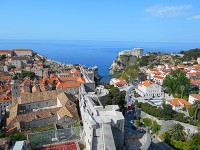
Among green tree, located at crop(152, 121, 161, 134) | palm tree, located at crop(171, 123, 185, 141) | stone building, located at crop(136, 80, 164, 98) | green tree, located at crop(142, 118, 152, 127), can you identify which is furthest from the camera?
stone building, located at crop(136, 80, 164, 98)

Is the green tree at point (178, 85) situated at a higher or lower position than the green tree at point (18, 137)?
higher

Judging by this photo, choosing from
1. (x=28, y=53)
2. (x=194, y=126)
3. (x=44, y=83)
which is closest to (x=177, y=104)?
(x=194, y=126)

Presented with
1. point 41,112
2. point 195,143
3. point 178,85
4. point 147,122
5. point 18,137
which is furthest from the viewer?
point 178,85

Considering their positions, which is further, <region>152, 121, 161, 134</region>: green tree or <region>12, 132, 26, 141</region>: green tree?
<region>152, 121, 161, 134</region>: green tree

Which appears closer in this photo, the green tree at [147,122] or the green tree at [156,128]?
the green tree at [156,128]

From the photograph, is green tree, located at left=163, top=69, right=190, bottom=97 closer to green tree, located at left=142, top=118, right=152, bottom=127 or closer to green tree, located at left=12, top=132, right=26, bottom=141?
green tree, located at left=142, top=118, right=152, bottom=127

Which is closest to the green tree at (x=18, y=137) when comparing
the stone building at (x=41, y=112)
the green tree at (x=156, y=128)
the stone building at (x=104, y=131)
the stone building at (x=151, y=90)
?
the stone building at (x=41, y=112)

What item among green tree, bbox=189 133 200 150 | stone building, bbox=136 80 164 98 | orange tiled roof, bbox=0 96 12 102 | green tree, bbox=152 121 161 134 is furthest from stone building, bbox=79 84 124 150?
stone building, bbox=136 80 164 98

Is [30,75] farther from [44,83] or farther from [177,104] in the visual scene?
[177,104]

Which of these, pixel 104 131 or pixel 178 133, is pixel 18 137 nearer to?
pixel 104 131

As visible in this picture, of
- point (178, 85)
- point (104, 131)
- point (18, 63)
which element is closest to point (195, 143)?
point (104, 131)

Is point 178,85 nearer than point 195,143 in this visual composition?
No

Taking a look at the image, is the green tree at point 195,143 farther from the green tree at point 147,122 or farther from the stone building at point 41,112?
the stone building at point 41,112
